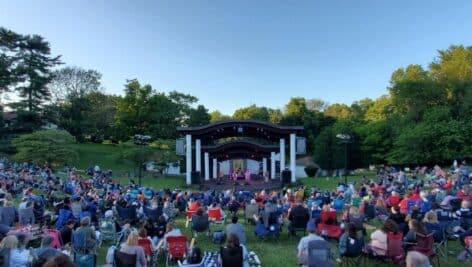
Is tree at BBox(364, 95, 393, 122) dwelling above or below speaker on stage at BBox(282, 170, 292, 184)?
above

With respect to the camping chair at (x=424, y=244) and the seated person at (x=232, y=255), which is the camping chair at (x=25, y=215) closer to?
Result: the seated person at (x=232, y=255)

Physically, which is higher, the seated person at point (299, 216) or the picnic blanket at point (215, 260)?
the seated person at point (299, 216)

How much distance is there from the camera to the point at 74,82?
61.6m

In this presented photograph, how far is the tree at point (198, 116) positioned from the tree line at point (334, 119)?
0.15 m

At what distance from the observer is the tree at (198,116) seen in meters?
51.8

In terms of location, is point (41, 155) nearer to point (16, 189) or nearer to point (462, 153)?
point (16, 189)

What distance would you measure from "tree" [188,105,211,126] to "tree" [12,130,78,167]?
820 inches

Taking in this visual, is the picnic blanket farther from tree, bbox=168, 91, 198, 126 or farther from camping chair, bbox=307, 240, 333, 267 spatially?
tree, bbox=168, 91, 198, 126

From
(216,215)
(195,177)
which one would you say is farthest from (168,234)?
(195,177)

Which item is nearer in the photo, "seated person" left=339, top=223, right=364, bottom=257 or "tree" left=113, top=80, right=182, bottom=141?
"seated person" left=339, top=223, right=364, bottom=257

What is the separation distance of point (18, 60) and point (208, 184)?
28928mm

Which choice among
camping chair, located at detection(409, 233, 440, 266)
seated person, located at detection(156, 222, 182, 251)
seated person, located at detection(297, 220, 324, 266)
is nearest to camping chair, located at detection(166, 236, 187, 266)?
seated person, located at detection(156, 222, 182, 251)

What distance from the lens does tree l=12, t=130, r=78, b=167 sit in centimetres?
3158

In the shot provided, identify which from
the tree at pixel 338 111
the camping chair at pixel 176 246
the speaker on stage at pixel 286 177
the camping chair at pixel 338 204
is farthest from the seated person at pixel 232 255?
the tree at pixel 338 111
